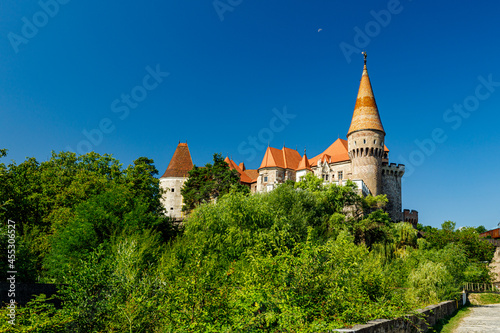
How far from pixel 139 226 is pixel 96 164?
18242 millimetres

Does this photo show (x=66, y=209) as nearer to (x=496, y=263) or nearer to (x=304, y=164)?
(x=304, y=164)

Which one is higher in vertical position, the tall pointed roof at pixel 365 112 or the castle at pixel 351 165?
the tall pointed roof at pixel 365 112

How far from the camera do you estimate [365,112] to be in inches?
2105

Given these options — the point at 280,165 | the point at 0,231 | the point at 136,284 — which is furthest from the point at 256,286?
the point at 280,165

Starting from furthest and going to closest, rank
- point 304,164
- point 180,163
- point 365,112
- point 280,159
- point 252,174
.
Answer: point 252,174 < point 280,159 < point 304,164 < point 180,163 < point 365,112

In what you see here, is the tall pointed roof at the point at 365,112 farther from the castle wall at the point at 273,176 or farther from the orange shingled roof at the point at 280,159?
the castle wall at the point at 273,176

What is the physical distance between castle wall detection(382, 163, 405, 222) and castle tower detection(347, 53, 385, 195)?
10.00ft

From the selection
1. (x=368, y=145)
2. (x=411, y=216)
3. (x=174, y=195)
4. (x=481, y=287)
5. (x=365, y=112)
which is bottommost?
(x=481, y=287)

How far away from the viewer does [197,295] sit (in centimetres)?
524

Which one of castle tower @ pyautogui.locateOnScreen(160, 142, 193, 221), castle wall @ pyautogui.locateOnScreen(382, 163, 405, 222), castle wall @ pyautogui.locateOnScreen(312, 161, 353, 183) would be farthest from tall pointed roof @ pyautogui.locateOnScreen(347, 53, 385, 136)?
castle tower @ pyautogui.locateOnScreen(160, 142, 193, 221)

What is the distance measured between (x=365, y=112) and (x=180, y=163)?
30.7m

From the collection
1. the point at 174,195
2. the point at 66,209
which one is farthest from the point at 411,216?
the point at 66,209

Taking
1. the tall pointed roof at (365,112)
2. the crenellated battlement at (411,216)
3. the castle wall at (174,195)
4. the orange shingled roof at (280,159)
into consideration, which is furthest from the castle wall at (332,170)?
the castle wall at (174,195)

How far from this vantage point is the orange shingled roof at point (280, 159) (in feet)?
198
